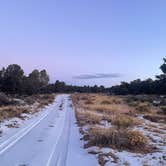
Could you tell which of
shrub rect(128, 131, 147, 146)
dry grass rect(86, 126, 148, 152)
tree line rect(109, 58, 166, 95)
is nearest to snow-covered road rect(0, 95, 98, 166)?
dry grass rect(86, 126, 148, 152)

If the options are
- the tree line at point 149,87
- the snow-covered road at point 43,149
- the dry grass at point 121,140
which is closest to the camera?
the snow-covered road at point 43,149

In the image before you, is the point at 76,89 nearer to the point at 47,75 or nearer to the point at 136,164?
the point at 47,75

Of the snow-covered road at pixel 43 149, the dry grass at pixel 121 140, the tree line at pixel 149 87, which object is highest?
the tree line at pixel 149 87

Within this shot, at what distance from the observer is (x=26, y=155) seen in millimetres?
11852

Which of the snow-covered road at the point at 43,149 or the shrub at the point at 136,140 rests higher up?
the shrub at the point at 136,140

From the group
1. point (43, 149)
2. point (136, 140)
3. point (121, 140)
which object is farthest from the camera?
point (121, 140)

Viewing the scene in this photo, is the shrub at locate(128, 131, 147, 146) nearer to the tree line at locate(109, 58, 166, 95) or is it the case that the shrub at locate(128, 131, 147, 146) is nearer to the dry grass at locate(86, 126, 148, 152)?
the dry grass at locate(86, 126, 148, 152)

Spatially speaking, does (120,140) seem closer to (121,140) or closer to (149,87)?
(121,140)

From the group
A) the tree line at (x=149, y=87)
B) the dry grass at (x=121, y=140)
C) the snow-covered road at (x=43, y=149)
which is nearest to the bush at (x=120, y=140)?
the dry grass at (x=121, y=140)

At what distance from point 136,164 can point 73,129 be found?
9.22 m

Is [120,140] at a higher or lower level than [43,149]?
higher

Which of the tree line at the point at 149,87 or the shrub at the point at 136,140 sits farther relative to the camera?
the tree line at the point at 149,87

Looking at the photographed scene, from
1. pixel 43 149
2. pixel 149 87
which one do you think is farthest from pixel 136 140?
pixel 149 87

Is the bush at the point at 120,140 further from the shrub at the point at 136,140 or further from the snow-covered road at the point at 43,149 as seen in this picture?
the snow-covered road at the point at 43,149
